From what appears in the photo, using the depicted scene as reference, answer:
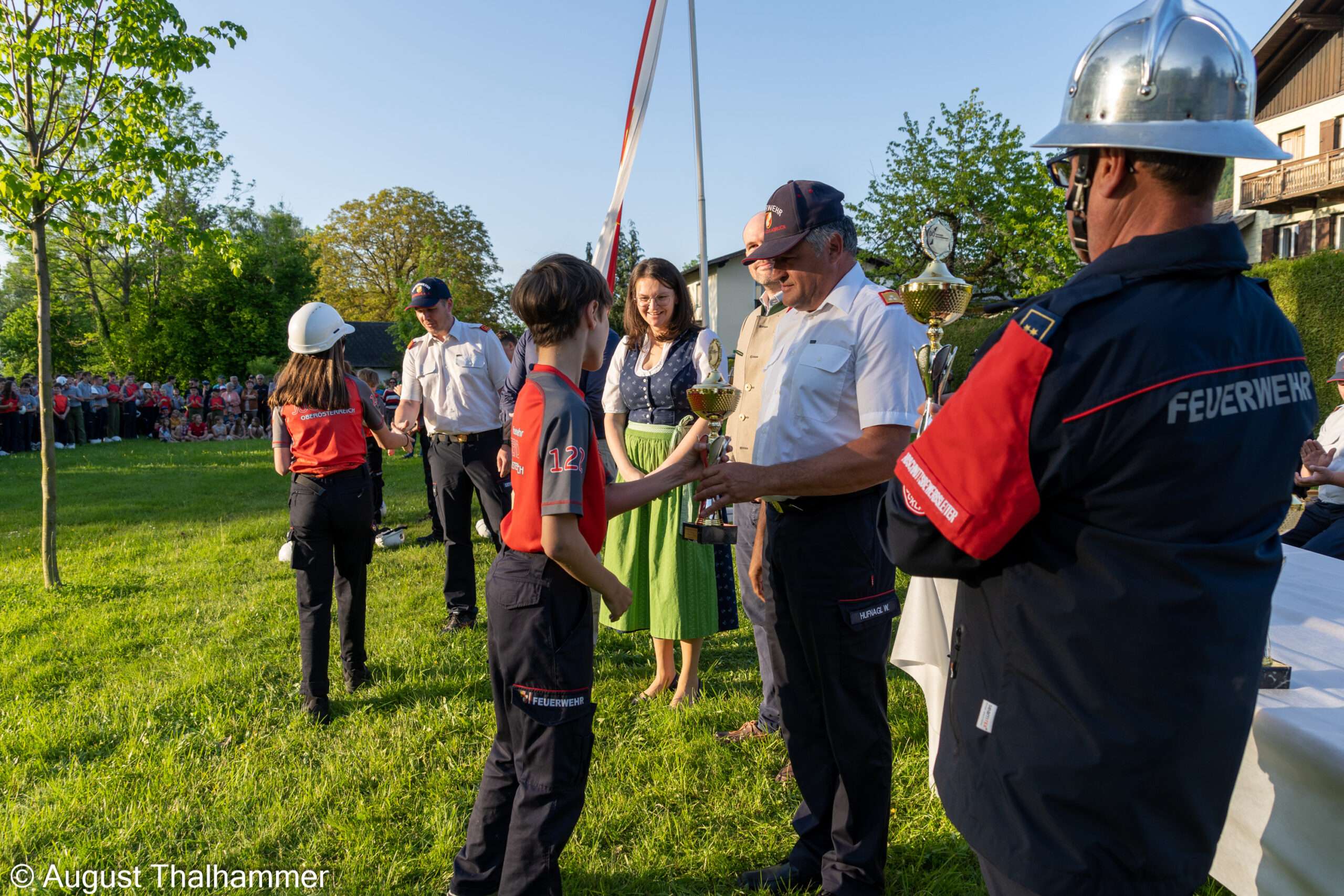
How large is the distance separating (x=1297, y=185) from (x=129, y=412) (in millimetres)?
36684

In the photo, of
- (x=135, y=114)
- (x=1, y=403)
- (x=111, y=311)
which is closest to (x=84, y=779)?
(x=135, y=114)

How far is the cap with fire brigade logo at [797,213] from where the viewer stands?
2.58 meters

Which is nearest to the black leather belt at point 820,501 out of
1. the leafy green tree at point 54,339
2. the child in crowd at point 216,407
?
the child in crowd at point 216,407

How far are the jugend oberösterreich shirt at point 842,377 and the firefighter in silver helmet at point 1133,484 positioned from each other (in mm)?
1099

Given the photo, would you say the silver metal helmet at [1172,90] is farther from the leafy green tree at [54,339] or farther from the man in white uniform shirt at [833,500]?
the leafy green tree at [54,339]

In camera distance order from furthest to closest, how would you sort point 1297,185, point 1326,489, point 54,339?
point 54,339
point 1297,185
point 1326,489

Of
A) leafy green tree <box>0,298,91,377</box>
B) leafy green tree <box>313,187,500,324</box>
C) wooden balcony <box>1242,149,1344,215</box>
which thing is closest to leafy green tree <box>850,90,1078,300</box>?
wooden balcony <box>1242,149,1344,215</box>

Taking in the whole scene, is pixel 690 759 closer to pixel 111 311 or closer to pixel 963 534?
pixel 963 534

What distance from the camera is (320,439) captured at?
14.2ft

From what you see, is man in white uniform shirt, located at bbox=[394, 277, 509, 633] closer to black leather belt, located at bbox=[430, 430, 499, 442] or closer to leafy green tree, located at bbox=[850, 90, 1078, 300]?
black leather belt, located at bbox=[430, 430, 499, 442]

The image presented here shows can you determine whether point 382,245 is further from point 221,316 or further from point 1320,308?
point 1320,308

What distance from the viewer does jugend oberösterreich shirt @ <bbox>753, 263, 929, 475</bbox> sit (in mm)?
2506

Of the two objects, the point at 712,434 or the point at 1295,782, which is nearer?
the point at 1295,782

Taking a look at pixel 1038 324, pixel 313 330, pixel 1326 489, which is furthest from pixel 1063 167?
pixel 1326 489
